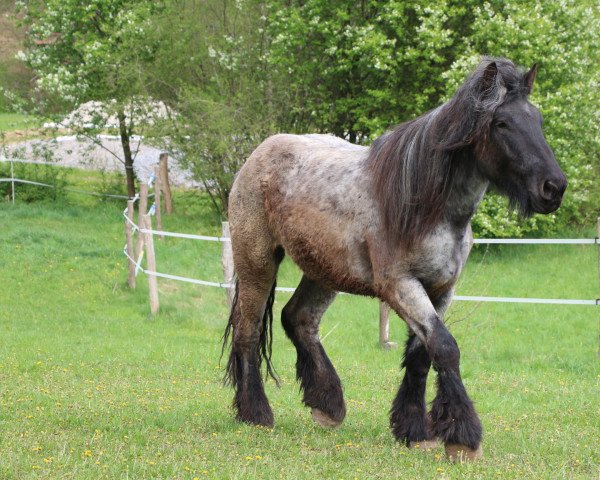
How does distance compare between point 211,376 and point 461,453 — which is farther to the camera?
point 211,376

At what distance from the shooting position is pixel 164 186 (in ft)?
80.6

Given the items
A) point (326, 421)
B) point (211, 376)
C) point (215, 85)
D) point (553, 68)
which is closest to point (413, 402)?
point (326, 421)

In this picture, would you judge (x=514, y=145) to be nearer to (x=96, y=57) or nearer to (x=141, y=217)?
(x=141, y=217)

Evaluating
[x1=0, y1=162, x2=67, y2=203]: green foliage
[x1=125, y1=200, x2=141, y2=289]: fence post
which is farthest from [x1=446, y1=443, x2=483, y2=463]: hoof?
[x1=0, y1=162, x2=67, y2=203]: green foliage

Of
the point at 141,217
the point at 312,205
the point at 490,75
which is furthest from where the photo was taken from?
the point at 141,217

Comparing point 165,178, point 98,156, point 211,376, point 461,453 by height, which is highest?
point 461,453

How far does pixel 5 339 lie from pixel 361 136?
13.3 m

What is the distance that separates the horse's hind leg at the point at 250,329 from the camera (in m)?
7.23

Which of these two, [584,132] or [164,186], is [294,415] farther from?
[164,186]

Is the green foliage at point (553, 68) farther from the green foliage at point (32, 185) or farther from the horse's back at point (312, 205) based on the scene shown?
the horse's back at point (312, 205)

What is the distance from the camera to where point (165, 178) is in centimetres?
2441

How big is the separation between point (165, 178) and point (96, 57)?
367cm

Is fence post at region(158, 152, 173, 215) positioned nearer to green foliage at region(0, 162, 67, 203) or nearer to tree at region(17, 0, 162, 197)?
tree at region(17, 0, 162, 197)

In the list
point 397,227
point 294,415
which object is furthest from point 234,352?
point 397,227
